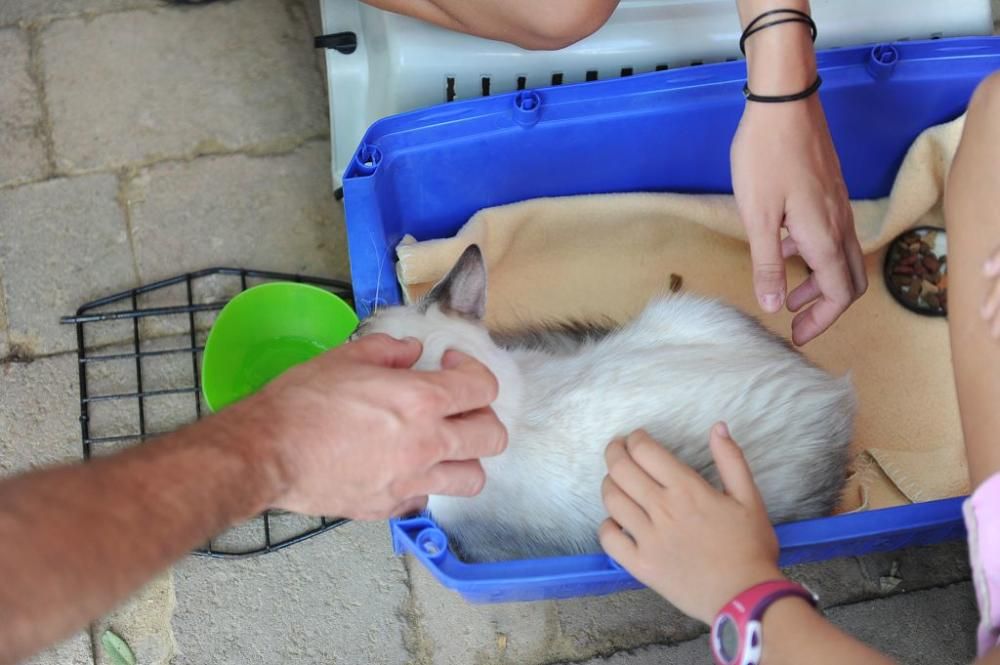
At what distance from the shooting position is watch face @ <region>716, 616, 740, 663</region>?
1.01 meters

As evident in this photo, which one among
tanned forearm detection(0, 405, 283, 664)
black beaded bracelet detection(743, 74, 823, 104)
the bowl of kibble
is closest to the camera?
tanned forearm detection(0, 405, 283, 664)

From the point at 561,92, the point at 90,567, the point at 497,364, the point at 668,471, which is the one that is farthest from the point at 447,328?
the point at 90,567

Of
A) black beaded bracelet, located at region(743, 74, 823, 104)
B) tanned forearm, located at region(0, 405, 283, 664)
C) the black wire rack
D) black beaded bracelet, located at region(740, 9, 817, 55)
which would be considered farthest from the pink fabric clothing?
the black wire rack

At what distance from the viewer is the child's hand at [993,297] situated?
1119 millimetres

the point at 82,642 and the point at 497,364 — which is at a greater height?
the point at 497,364

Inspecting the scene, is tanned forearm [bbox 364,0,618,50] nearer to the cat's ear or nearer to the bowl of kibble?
the cat's ear

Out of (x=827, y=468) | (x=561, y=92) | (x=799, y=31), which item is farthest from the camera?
(x=561, y=92)

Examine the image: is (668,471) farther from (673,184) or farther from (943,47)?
(943,47)

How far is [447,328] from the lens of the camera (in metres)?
1.31

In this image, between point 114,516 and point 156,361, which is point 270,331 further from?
point 114,516

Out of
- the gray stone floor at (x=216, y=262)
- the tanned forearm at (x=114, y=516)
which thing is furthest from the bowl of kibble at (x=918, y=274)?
the tanned forearm at (x=114, y=516)

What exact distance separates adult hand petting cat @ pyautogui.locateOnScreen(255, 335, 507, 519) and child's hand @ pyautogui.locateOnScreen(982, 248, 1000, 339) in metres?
0.65

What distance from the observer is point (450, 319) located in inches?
52.9

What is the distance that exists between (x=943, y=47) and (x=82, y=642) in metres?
1.97
